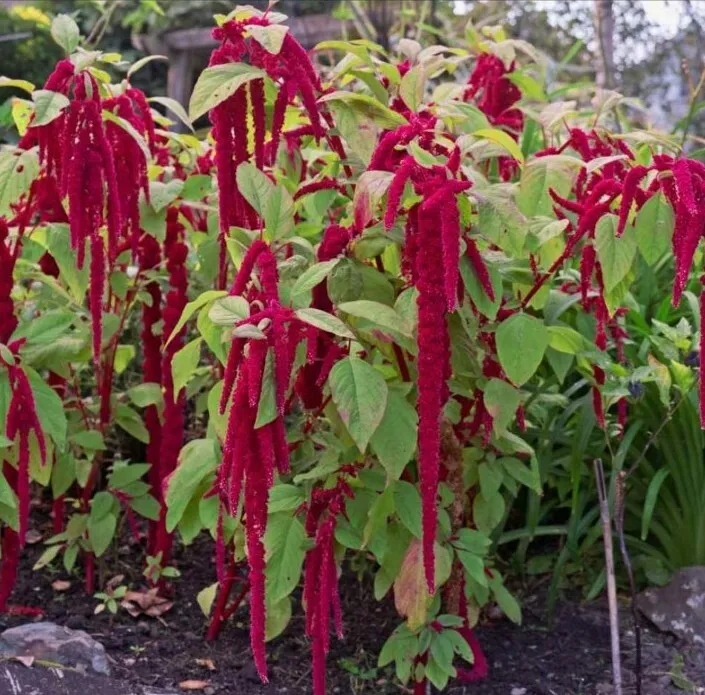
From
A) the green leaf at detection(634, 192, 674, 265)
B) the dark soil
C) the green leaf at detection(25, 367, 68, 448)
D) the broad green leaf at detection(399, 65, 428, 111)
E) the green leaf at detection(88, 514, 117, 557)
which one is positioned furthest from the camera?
the green leaf at detection(88, 514, 117, 557)

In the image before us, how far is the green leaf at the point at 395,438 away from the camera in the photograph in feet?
4.75

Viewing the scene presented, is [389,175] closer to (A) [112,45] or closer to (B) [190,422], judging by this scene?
(B) [190,422]

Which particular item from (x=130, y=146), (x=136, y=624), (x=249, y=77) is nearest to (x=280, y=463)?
(x=249, y=77)

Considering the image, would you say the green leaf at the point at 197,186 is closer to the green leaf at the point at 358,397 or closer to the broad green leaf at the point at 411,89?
the broad green leaf at the point at 411,89

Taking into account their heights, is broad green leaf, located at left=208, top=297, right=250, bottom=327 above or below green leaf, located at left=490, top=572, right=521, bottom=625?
above

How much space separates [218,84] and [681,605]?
163cm

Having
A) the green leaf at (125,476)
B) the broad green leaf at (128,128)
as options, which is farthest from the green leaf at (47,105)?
the green leaf at (125,476)

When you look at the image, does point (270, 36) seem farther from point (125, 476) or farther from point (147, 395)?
point (125, 476)

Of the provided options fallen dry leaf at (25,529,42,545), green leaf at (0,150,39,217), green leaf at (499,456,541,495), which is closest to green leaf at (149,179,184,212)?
green leaf at (0,150,39,217)

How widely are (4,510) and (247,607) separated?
617mm

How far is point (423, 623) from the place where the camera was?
1.73 m

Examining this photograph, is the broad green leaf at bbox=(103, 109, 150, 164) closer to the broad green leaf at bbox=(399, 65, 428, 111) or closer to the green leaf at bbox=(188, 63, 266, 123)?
the green leaf at bbox=(188, 63, 266, 123)

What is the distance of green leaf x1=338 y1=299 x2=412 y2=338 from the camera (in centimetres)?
133

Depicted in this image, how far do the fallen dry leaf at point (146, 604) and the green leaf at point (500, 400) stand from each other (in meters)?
1.01
